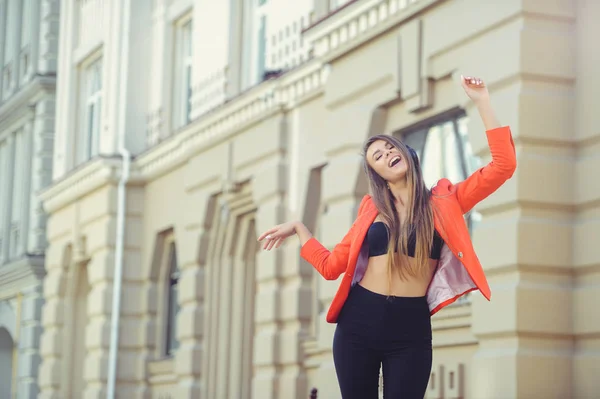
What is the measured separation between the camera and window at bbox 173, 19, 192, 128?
18.5 metres

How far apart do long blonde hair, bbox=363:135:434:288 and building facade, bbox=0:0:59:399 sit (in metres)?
18.6

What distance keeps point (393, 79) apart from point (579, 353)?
326 cm

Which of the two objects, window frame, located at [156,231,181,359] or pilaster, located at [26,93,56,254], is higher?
pilaster, located at [26,93,56,254]

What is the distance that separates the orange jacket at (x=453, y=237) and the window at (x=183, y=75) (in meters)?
13.2

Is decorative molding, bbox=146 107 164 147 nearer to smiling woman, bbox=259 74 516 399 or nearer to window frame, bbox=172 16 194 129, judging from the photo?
window frame, bbox=172 16 194 129

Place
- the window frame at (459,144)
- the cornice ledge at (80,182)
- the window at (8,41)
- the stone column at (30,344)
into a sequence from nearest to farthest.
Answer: the window frame at (459,144), the cornice ledge at (80,182), the stone column at (30,344), the window at (8,41)

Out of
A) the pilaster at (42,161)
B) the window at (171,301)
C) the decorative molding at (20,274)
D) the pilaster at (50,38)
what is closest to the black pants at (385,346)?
the window at (171,301)

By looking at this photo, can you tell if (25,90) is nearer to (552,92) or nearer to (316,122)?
(316,122)

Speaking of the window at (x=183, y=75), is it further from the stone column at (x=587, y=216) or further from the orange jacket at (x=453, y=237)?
the orange jacket at (x=453, y=237)

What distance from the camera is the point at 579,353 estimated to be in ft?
31.4

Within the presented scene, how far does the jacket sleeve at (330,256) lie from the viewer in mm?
5480

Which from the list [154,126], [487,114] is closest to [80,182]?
[154,126]

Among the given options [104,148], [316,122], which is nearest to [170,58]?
[104,148]

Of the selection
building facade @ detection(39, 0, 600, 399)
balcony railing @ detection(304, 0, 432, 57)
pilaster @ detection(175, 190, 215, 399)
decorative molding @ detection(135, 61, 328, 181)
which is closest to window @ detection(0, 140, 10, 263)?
building facade @ detection(39, 0, 600, 399)
